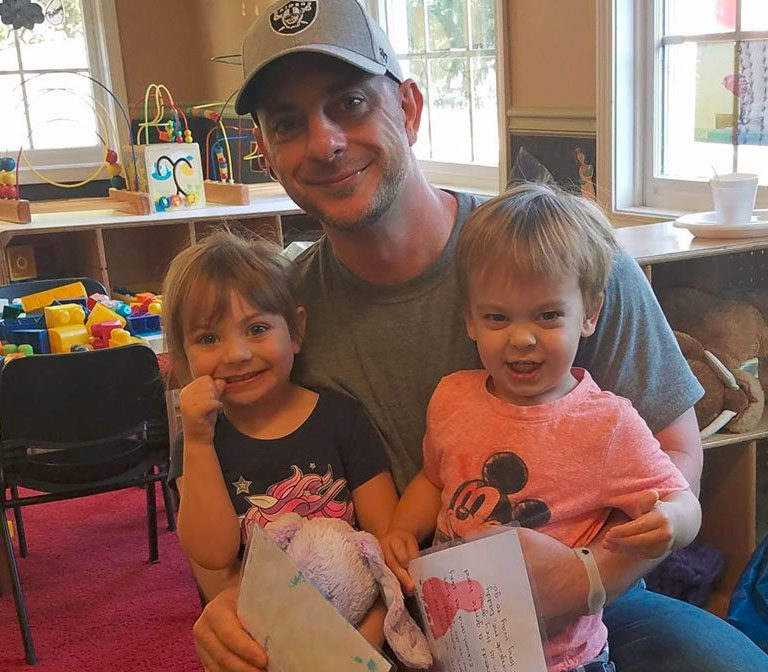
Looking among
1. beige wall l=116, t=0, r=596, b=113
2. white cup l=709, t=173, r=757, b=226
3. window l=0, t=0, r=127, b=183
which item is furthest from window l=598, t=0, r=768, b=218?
window l=0, t=0, r=127, b=183

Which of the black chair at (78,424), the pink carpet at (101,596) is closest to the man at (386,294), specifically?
the black chair at (78,424)

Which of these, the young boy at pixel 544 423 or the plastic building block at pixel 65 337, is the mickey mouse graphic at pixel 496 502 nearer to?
the young boy at pixel 544 423

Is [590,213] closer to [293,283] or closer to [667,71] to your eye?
[293,283]

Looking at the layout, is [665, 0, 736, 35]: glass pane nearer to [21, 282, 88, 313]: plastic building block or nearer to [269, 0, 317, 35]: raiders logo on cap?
[269, 0, 317, 35]: raiders logo on cap

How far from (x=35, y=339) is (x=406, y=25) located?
2183 millimetres

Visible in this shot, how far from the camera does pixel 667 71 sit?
102 inches

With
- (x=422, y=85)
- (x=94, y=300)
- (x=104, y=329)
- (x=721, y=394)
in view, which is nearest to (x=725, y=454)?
(x=721, y=394)

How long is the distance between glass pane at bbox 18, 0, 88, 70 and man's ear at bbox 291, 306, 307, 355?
4.05 meters

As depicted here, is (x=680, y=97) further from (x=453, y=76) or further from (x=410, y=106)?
(x=410, y=106)

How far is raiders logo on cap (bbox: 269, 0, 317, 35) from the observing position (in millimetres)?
1234

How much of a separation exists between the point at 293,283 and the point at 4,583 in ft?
5.89

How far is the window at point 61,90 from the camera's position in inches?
188

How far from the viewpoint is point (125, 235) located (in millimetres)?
4023

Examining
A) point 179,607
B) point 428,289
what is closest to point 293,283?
point 428,289
